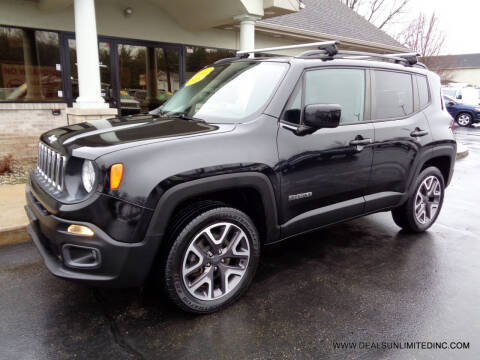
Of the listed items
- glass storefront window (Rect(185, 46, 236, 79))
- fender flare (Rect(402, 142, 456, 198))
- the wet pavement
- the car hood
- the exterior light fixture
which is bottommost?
the wet pavement

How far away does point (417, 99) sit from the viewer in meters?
4.17

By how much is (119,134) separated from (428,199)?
11.8ft

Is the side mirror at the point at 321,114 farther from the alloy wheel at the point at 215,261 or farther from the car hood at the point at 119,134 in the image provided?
the alloy wheel at the point at 215,261

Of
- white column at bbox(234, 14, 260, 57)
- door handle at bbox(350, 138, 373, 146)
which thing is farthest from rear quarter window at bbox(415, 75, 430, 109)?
white column at bbox(234, 14, 260, 57)

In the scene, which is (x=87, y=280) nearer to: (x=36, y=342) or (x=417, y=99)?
(x=36, y=342)

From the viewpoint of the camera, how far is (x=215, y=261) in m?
2.75

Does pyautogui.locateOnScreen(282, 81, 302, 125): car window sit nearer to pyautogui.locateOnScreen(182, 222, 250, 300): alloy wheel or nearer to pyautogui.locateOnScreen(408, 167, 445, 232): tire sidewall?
pyautogui.locateOnScreen(182, 222, 250, 300): alloy wheel

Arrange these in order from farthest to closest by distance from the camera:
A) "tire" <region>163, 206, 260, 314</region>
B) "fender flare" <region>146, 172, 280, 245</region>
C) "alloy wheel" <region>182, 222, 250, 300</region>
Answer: "alloy wheel" <region>182, 222, 250, 300</region> → "tire" <region>163, 206, 260, 314</region> → "fender flare" <region>146, 172, 280, 245</region>

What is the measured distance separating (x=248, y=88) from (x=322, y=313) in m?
1.91

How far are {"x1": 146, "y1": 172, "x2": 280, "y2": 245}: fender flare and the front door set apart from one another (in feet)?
0.43

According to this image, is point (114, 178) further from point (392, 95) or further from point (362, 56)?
point (392, 95)

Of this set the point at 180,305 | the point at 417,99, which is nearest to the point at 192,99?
the point at 180,305

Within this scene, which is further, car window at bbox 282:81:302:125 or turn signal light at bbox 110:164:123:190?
car window at bbox 282:81:302:125

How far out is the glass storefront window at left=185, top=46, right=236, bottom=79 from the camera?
419 inches
